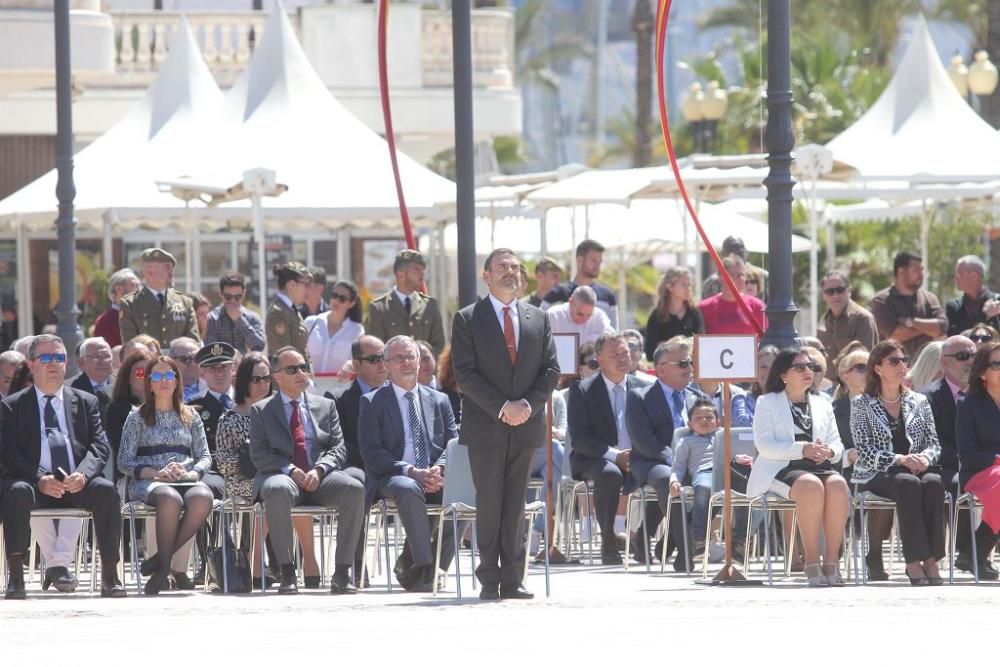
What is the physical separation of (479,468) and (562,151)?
110584mm

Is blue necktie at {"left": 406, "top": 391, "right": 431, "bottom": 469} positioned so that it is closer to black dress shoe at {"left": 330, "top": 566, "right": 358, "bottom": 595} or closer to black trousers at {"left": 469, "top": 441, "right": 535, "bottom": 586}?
black dress shoe at {"left": 330, "top": 566, "right": 358, "bottom": 595}

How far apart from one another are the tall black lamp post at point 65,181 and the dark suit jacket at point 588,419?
5624 mm

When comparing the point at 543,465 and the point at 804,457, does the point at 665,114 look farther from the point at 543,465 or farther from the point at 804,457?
the point at 804,457

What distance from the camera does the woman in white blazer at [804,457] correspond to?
13.9m

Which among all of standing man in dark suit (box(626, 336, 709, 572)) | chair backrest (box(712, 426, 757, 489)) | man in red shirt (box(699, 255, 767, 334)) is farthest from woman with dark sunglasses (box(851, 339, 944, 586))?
man in red shirt (box(699, 255, 767, 334))

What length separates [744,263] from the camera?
66.4 feet

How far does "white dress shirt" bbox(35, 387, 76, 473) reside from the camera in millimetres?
14188

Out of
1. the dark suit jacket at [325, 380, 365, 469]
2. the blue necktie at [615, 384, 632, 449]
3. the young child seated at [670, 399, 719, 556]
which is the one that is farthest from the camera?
the blue necktie at [615, 384, 632, 449]

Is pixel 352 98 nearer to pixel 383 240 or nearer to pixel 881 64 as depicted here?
pixel 383 240

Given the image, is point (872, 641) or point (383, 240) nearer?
point (872, 641)

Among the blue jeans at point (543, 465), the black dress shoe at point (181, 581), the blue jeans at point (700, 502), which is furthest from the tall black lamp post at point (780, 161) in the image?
the black dress shoe at point (181, 581)

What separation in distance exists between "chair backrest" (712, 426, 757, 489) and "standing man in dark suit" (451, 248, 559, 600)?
188 centimetres

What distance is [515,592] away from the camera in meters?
13.2

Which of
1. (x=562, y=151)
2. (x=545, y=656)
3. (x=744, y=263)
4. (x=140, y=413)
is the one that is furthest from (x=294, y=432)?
(x=562, y=151)
